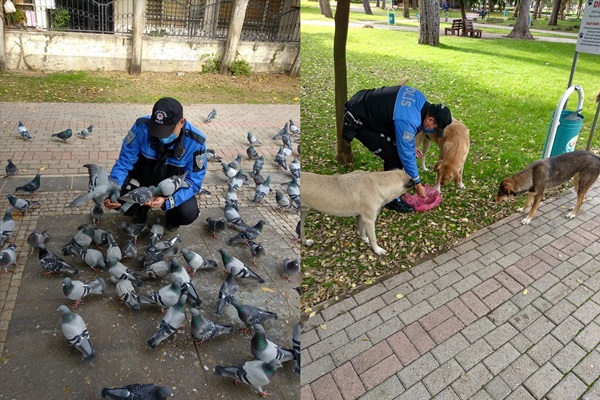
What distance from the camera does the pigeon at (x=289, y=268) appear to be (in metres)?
4.54

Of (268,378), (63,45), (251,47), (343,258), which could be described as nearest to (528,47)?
(251,47)

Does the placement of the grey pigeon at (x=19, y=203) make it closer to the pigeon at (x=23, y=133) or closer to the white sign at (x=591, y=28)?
the pigeon at (x=23, y=133)

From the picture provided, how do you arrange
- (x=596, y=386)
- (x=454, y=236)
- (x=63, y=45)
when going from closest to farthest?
(x=596, y=386)
(x=454, y=236)
(x=63, y=45)

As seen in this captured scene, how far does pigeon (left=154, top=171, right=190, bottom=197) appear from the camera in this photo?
4.56m

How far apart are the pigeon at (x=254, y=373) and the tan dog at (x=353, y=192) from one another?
192cm

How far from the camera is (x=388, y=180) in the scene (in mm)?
5012

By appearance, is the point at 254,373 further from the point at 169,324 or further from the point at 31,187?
the point at 31,187

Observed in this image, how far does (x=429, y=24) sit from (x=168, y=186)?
18838 millimetres

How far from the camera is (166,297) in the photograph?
12.3 ft

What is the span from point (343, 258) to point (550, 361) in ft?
7.07

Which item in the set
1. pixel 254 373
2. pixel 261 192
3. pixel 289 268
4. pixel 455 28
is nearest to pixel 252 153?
pixel 261 192

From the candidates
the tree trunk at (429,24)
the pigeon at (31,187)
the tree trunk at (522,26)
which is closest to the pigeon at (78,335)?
the pigeon at (31,187)

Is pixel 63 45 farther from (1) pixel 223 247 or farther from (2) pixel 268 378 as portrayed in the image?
(2) pixel 268 378

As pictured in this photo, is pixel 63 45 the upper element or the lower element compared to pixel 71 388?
upper
